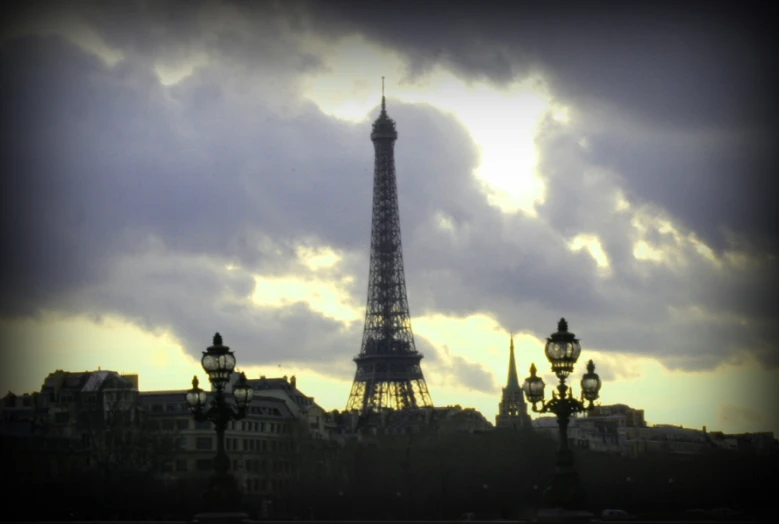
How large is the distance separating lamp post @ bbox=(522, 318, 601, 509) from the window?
10799cm

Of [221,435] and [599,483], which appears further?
[599,483]

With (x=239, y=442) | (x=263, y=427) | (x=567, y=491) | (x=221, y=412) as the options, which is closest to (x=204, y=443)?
(x=239, y=442)

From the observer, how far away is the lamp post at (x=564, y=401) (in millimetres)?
59094

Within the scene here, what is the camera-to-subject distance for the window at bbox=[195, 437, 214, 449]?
16662 cm

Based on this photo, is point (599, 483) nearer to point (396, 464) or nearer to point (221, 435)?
point (396, 464)

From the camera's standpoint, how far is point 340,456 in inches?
6860

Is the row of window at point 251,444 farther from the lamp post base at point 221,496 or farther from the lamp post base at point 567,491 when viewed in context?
the lamp post base at point 567,491

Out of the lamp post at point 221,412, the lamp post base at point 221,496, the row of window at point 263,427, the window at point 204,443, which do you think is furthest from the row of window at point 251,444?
the lamp post base at point 221,496

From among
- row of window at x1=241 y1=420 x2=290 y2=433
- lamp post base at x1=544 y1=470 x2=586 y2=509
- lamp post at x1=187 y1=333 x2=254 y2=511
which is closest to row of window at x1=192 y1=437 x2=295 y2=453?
row of window at x1=241 y1=420 x2=290 y2=433

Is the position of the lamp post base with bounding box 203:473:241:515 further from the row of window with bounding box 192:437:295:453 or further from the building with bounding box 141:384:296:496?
the row of window with bounding box 192:437:295:453

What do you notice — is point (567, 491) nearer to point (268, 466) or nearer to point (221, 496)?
point (221, 496)

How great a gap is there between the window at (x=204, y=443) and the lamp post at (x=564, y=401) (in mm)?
107986

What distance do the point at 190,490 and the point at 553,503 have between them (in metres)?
79.9

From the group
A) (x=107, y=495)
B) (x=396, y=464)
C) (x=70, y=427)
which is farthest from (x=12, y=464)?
(x=396, y=464)
